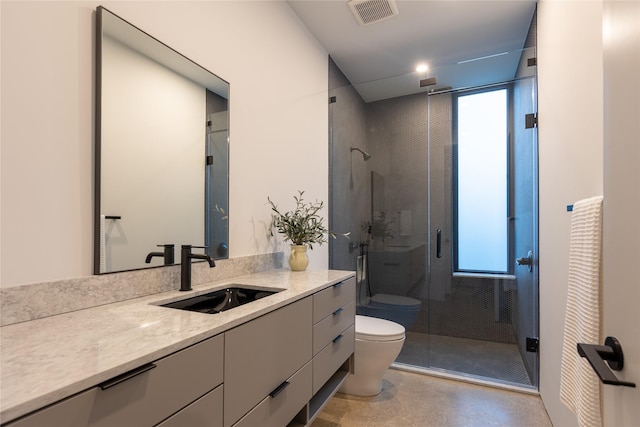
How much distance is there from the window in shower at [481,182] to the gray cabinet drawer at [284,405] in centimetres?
219

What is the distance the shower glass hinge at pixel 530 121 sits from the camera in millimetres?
2256

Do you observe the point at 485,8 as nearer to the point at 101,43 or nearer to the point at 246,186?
the point at 246,186

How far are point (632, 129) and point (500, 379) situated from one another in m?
2.44

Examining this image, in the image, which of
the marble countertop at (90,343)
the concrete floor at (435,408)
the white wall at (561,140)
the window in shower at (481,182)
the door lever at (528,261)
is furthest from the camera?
the window in shower at (481,182)

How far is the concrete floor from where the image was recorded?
1910mm

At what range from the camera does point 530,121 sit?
231 centimetres

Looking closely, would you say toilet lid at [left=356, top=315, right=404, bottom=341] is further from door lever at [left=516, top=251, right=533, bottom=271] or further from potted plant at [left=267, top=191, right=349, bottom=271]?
door lever at [left=516, top=251, right=533, bottom=271]

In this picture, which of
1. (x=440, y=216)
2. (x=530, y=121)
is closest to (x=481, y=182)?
(x=440, y=216)

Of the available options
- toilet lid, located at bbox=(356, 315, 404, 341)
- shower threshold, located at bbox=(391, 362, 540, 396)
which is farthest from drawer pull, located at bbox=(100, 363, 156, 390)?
shower threshold, located at bbox=(391, 362, 540, 396)

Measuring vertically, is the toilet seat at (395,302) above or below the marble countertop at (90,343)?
below

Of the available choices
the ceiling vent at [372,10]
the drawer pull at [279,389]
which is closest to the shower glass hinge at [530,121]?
the ceiling vent at [372,10]

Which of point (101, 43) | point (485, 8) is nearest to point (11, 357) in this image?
point (101, 43)

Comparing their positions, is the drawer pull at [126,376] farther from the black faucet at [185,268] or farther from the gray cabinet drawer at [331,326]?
the gray cabinet drawer at [331,326]

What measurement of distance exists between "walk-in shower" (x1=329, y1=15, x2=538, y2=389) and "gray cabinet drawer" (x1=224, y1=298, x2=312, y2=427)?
1633mm
